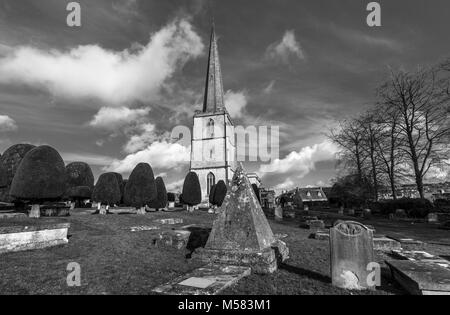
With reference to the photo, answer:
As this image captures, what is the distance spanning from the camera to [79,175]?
31.3 m

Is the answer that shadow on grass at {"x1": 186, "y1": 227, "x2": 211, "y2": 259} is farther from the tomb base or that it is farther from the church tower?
the church tower

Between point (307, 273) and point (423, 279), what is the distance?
2.12m

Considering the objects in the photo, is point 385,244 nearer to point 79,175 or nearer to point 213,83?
point 79,175

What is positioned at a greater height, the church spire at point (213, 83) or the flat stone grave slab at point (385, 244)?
the church spire at point (213, 83)

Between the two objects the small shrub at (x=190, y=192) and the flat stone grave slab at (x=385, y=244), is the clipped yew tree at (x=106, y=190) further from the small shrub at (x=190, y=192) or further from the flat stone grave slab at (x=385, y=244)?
the flat stone grave slab at (x=385, y=244)

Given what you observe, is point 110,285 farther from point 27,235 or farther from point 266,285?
point 27,235

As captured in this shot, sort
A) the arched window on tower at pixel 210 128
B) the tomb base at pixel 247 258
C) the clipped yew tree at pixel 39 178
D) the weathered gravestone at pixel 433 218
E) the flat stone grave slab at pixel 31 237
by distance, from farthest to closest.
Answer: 1. the arched window on tower at pixel 210 128
2. the weathered gravestone at pixel 433 218
3. the clipped yew tree at pixel 39 178
4. the flat stone grave slab at pixel 31 237
5. the tomb base at pixel 247 258

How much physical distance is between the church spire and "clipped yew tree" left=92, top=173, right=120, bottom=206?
105ft

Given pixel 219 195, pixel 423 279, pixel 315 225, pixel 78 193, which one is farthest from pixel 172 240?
pixel 78 193

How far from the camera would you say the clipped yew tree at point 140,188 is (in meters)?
21.9

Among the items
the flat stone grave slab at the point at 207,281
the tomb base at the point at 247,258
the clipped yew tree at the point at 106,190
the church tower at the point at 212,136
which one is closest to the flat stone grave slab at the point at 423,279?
the tomb base at the point at 247,258


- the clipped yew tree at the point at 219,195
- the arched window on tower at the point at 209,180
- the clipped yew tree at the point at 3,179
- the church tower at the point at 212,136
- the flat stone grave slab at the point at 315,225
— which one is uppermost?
the church tower at the point at 212,136

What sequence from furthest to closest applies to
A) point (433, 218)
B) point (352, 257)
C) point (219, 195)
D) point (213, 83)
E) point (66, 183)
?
point (213, 83) → point (219, 195) → point (433, 218) → point (66, 183) → point (352, 257)
